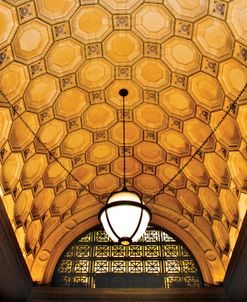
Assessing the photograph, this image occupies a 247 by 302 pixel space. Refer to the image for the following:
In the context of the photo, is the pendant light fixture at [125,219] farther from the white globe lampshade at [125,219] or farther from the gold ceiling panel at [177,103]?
the gold ceiling panel at [177,103]

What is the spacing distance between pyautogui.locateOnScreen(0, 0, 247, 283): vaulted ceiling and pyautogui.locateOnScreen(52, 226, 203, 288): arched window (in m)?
0.27

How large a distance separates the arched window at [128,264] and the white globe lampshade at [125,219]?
4.16m

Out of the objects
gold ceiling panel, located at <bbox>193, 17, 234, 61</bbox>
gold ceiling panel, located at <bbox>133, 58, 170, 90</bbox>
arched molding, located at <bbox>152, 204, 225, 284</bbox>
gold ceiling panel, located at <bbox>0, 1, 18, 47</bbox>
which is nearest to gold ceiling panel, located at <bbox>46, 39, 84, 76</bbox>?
gold ceiling panel, located at <bbox>0, 1, 18, 47</bbox>

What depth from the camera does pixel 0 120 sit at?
693 centimetres

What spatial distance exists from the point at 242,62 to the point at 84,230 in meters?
5.40

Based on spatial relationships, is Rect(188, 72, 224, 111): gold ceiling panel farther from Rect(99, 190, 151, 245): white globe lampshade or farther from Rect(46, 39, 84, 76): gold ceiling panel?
Rect(99, 190, 151, 245): white globe lampshade

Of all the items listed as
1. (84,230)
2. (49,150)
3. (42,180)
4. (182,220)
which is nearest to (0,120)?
(49,150)

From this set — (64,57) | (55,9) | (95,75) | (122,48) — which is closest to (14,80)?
(64,57)

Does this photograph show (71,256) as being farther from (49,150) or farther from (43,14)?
(43,14)

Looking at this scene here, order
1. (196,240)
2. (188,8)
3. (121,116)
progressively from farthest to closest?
1. (196,240)
2. (121,116)
3. (188,8)

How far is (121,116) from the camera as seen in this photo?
8352 mm

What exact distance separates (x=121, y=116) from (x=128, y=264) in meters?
3.33

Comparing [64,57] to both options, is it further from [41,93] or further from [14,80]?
[14,80]

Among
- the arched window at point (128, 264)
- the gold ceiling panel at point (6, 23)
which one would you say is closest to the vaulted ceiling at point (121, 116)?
the gold ceiling panel at point (6, 23)
